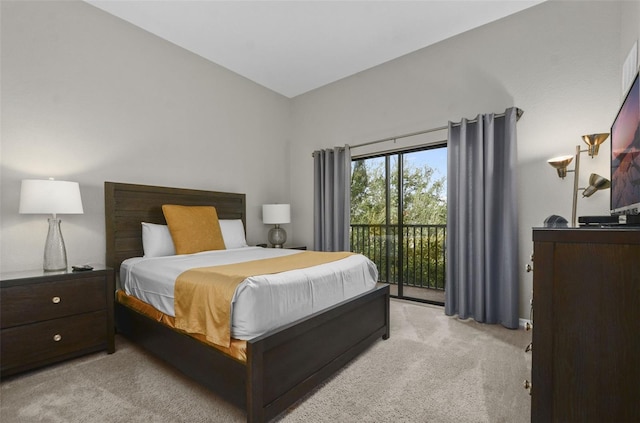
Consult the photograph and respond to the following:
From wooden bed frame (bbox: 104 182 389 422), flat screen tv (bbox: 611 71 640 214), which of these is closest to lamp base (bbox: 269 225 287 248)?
wooden bed frame (bbox: 104 182 389 422)

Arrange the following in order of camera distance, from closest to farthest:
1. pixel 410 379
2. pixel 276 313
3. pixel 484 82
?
pixel 276 313
pixel 410 379
pixel 484 82

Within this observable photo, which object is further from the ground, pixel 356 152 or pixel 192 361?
pixel 356 152

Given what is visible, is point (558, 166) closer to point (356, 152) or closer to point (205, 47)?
point (356, 152)

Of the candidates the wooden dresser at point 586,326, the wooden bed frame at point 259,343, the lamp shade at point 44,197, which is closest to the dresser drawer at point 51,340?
the wooden bed frame at point 259,343

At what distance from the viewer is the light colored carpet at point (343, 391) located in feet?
5.24

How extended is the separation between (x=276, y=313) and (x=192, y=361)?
643 millimetres

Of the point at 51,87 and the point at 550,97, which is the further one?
the point at 550,97

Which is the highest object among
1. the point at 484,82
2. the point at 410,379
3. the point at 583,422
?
the point at 484,82

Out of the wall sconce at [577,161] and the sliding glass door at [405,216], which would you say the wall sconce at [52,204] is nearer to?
the sliding glass door at [405,216]

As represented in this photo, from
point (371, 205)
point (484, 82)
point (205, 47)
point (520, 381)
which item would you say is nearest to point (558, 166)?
point (484, 82)

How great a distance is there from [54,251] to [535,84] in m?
4.39

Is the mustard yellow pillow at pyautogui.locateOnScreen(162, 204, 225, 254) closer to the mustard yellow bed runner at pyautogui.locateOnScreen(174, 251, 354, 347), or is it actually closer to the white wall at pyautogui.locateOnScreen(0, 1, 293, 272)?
the white wall at pyautogui.locateOnScreen(0, 1, 293, 272)

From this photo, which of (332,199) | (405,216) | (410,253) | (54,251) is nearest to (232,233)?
(332,199)

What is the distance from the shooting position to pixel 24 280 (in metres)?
1.97
